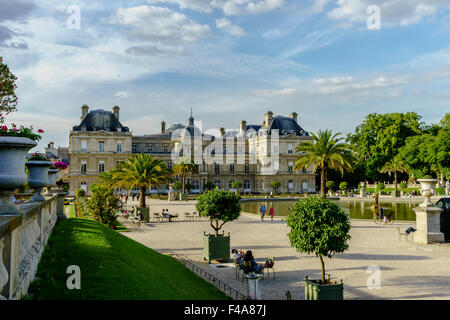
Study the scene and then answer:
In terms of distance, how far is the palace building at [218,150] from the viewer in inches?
2451

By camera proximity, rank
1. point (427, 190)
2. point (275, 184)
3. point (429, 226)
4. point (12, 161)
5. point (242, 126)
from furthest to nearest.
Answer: point (242, 126) → point (275, 184) → point (427, 190) → point (429, 226) → point (12, 161)

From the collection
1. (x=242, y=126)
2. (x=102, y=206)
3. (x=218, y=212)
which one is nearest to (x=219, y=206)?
(x=218, y=212)

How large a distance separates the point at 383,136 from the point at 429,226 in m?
50.1

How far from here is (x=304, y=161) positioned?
36.0m

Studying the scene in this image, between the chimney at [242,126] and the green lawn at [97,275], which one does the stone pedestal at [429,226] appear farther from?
the chimney at [242,126]

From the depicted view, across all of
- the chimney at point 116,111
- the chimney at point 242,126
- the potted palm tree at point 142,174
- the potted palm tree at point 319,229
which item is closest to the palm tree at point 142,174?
the potted palm tree at point 142,174

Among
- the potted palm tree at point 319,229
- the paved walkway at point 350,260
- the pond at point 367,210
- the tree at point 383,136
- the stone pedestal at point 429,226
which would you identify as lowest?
the pond at point 367,210

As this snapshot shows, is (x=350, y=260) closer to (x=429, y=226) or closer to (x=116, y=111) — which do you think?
(x=429, y=226)

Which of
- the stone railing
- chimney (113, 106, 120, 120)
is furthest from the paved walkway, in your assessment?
chimney (113, 106, 120, 120)

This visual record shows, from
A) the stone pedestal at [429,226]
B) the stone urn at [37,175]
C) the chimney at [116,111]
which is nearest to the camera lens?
the stone urn at [37,175]

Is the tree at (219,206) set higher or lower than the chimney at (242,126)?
lower

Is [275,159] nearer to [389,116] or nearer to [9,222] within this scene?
[389,116]

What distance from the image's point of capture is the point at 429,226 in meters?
17.0

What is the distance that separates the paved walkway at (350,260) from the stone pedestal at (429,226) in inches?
24.1
